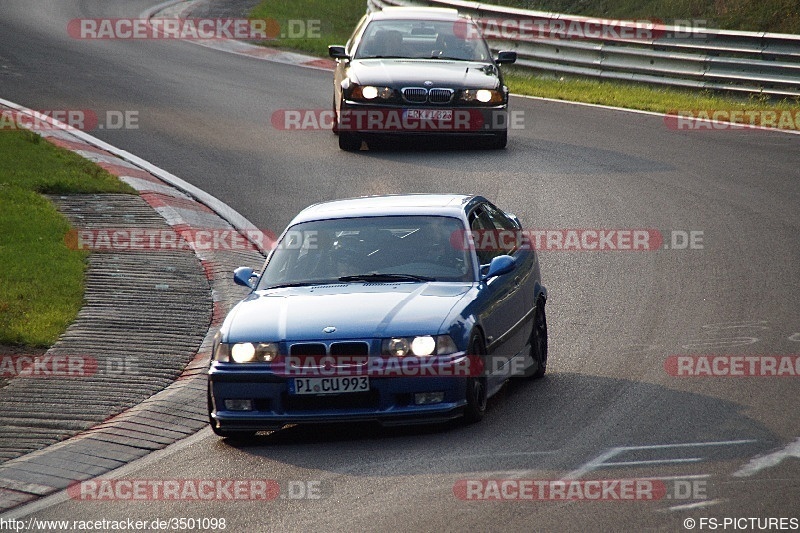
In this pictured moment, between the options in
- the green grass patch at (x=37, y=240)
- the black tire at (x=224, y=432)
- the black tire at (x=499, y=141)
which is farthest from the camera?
the black tire at (x=499, y=141)

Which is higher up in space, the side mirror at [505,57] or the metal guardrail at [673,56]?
the side mirror at [505,57]

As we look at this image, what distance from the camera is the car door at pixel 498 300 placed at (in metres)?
8.87

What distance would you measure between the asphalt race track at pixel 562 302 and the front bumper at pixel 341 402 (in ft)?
0.55

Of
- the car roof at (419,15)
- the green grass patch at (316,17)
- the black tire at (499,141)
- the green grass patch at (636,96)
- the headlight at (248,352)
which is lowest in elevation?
the green grass patch at (316,17)

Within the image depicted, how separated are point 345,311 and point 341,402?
1.99ft

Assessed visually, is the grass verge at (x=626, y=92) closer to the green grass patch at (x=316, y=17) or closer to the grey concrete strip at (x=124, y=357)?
the green grass patch at (x=316, y=17)

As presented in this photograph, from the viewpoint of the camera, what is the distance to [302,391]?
812cm

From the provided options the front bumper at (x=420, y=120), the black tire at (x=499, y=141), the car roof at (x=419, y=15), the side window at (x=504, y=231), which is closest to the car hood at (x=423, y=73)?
the front bumper at (x=420, y=120)

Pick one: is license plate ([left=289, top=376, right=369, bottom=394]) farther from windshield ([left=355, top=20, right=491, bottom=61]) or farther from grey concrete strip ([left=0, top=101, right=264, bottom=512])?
windshield ([left=355, top=20, right=491, bottom=61])

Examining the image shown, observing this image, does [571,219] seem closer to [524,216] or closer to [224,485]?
[524,216]

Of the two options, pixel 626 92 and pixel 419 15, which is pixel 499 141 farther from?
pixel 626 92

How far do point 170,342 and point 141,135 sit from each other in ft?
30.5

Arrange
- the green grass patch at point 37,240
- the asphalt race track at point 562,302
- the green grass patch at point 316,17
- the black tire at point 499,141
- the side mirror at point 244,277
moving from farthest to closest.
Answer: the green grass patch at point 316,17, the black tire at point 499,141, the green grass patch at point 37,240, the side mirror at point 244,277, the asphalt race track at point 562,302

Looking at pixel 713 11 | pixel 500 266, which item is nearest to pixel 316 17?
pixel 713 11
